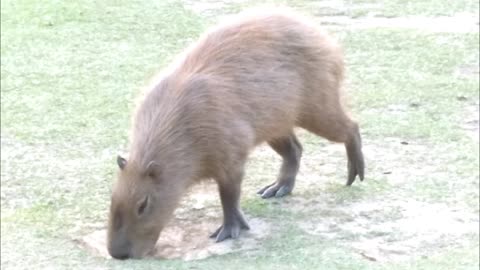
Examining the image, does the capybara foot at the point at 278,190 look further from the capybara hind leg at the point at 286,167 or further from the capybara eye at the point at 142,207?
the capybara eye at the point at 142,207

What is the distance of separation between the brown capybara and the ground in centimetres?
14

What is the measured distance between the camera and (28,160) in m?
5.90

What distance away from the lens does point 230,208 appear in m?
4.95

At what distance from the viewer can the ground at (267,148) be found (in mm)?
4562

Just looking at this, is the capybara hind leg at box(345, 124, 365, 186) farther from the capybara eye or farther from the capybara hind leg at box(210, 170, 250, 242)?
the capybara eye

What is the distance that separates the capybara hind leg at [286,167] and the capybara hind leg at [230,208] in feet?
1.80

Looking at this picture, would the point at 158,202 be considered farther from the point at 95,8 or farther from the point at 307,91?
the point at 95,8

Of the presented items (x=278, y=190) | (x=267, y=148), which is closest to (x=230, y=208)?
(x=278, y=190)

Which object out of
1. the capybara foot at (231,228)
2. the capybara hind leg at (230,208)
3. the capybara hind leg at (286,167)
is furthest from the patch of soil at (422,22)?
the capybara foot at (231,228)

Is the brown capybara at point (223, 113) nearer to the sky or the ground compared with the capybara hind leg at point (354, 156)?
nearer to the sky

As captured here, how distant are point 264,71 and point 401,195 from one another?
961mm

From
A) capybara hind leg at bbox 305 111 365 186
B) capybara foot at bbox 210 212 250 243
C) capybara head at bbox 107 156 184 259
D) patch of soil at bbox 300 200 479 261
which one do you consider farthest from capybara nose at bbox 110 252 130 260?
capybara hind leg at bbox 305 111 365 186

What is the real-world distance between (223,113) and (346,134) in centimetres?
91

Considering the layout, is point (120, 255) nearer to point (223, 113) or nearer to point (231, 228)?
point (231, 228)
